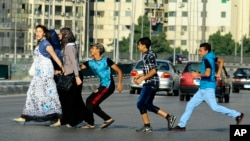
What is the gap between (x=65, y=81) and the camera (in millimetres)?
19859

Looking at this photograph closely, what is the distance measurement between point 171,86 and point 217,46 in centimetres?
11647

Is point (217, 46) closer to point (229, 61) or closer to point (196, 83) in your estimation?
point (229, 61)

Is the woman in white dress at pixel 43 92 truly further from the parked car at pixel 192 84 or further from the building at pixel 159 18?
the building at pixel 159 18

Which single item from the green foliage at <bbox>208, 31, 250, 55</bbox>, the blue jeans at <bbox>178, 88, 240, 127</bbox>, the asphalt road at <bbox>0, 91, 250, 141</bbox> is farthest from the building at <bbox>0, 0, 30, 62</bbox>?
the blue jeans at <bbox>178, 88, 240, 127</bbox>

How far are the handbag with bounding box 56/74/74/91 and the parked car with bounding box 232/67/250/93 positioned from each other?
117ft

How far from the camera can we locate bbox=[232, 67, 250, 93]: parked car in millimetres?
55625

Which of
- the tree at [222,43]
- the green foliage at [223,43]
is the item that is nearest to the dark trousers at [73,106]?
the green foliage at [223,43]

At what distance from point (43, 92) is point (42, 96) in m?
0.09

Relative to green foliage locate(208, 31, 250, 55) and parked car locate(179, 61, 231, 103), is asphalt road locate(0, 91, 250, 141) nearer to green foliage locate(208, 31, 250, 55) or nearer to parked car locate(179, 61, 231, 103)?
parked car locate(179, 61, 231, 103)

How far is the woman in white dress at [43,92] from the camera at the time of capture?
65.9 feet

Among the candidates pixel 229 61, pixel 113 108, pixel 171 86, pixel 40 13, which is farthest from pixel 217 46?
pixel 113 108

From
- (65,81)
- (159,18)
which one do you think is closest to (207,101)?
(65,81)

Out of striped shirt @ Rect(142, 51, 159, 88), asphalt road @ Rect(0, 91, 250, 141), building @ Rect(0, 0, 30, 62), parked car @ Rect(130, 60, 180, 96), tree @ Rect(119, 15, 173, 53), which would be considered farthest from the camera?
tree @ Rect(119, 15, 173, 53)

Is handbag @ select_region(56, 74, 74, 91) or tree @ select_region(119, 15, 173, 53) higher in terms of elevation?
handbag @ select_region(56, 74, 74, 91)
